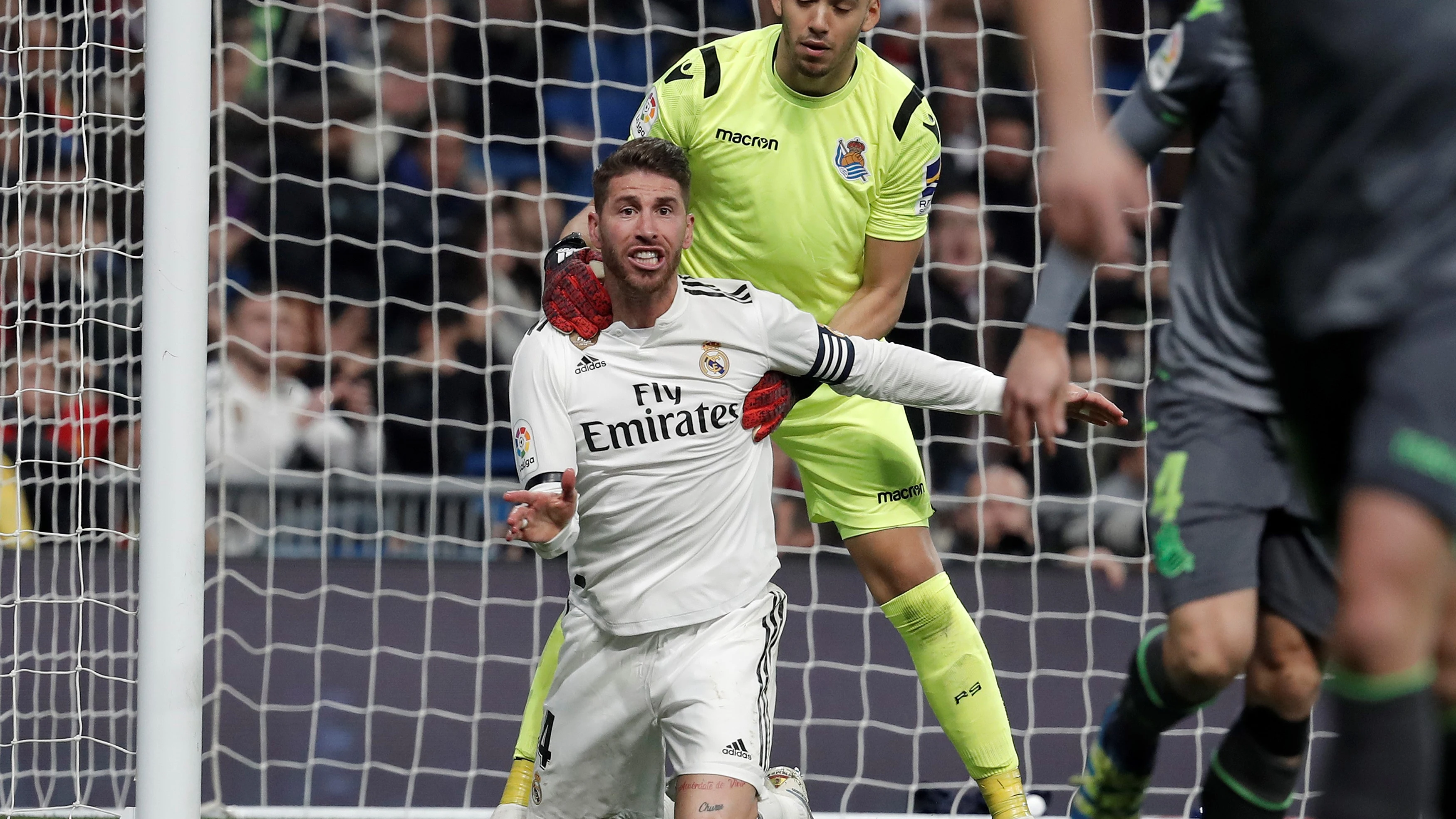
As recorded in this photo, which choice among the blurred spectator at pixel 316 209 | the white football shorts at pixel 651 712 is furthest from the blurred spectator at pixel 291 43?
the white football shorts at pixel 651 712

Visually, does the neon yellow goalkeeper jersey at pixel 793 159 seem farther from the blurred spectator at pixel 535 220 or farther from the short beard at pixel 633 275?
the blurred spectator at pixel 535 220

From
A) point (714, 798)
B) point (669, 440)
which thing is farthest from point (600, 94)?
point (714, 798)

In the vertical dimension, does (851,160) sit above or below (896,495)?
above

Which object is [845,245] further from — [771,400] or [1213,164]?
[1213,164]

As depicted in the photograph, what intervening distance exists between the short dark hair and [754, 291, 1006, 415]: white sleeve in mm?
334

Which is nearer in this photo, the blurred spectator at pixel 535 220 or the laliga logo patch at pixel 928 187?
the laliga logo patch at pixel 928 187

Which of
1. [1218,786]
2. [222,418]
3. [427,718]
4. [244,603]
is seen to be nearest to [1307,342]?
[1218,786]

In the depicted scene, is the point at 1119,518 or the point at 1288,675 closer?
the point at 1288,675

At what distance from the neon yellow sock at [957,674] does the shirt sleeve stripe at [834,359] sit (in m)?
0.68

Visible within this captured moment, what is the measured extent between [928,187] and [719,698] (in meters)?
1.51

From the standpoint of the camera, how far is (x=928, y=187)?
156 inches

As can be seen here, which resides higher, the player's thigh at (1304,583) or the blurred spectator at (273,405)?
the blurred spectator at (273,405)

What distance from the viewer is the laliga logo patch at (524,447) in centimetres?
317

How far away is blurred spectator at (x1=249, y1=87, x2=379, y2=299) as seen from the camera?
7.55m
